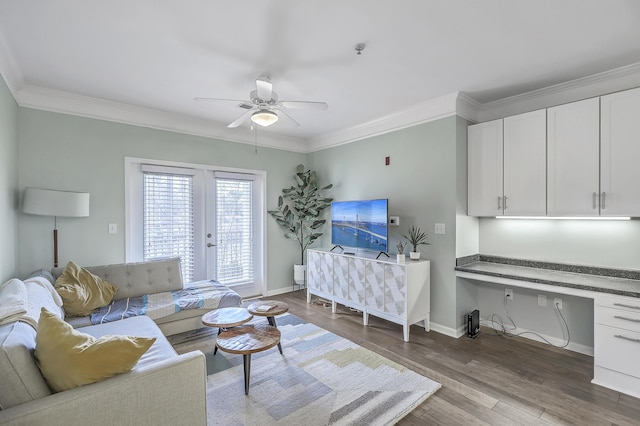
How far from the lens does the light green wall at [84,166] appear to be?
3105mm

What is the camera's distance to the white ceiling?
1.90 metres

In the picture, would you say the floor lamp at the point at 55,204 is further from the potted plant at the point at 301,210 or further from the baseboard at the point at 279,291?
the baseboard at the point at 279,291

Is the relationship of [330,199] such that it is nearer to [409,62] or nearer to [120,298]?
[409,62]

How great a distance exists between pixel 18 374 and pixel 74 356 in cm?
19

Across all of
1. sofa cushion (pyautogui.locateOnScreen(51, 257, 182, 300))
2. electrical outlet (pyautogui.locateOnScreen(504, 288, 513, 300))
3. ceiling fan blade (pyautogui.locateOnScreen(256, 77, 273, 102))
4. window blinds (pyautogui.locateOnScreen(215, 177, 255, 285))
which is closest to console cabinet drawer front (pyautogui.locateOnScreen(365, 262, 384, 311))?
electrical outlet (pyautogui.locateOnScreen(504, 288, 513, 300))

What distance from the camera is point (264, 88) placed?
238 centimetres

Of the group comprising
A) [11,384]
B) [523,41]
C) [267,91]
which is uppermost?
[523,41]

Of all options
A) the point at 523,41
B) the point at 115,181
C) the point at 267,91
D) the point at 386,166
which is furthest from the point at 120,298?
the point at 523,41

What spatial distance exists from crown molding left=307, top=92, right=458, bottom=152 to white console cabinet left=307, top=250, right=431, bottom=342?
1.71m

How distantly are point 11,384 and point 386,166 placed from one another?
3.81 meters

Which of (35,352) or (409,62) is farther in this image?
(409,62)

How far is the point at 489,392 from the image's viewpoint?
2.27 m

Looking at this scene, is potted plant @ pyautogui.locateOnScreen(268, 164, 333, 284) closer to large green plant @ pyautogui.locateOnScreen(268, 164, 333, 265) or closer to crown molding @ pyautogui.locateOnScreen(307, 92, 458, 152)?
large green plant @ pyautogui.locateOnScreen(268, 164, 333, 265)

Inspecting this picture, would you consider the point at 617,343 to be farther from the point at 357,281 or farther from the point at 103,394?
the point at 103,394
